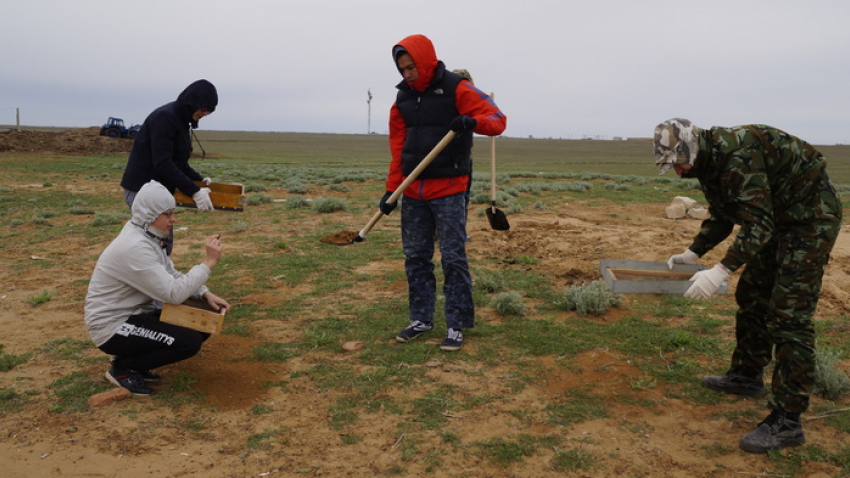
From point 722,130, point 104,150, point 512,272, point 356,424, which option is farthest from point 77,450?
point 104,150

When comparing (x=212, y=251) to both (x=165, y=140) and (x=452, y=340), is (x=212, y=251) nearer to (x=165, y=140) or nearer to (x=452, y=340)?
(x=165, y=140)

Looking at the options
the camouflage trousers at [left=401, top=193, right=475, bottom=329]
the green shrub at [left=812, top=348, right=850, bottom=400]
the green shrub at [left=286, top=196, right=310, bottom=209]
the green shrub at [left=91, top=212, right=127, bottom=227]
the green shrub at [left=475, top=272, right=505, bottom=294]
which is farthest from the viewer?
the green shrub at [left=286, top=196, right=310, bottom=209]

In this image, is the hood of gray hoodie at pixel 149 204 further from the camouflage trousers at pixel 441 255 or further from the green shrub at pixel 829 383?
the green shrub at pixel 829 383

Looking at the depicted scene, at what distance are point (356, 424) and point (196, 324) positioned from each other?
1.34 meters

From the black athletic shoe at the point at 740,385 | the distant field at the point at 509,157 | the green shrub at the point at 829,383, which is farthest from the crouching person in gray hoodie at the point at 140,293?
the distant field at the point at 509,157

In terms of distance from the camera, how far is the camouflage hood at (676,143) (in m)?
3.39

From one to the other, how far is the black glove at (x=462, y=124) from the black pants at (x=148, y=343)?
7.89 feet

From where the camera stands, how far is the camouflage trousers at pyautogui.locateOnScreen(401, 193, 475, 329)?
5031 mm

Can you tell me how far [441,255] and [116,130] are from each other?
47.9m

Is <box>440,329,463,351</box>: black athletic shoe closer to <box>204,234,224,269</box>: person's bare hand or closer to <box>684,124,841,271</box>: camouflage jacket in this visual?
<box>204,234,224,269</box>: person's bare hand

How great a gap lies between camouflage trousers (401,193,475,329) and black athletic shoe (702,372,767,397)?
197cm

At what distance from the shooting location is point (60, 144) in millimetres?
38656

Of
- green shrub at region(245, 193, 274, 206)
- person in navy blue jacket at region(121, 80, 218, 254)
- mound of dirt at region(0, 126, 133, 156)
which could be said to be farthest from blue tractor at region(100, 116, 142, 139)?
person in navy blue jacket at region(121, 80, 218, 254)

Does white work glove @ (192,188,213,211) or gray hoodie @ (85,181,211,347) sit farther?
white work glove @ (192,188,213,211)
